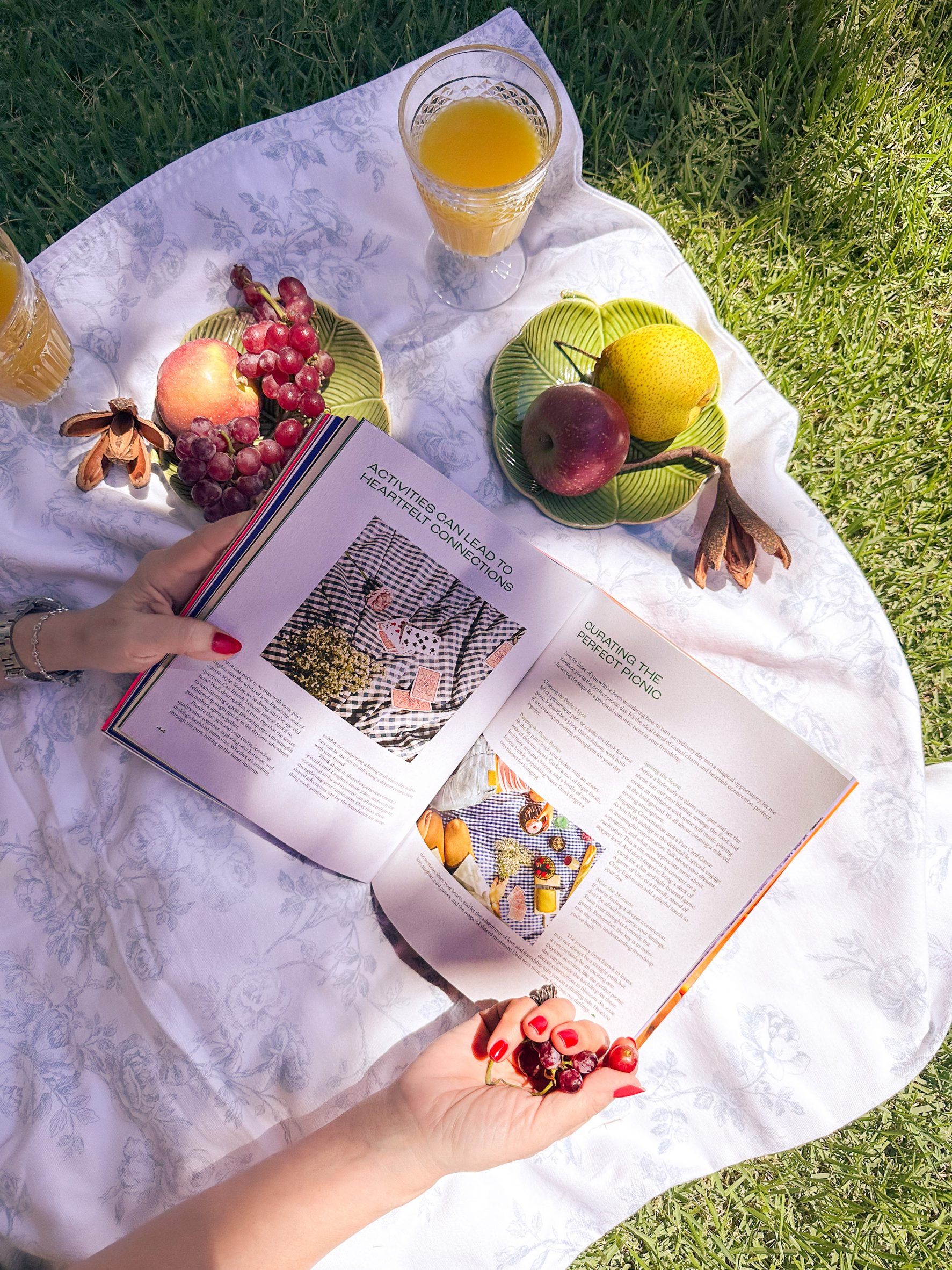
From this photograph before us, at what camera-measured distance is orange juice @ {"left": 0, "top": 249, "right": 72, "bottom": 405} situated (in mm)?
969

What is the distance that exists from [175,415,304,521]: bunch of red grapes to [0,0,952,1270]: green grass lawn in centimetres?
63

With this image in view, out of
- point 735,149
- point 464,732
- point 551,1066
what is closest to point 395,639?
point 464,732

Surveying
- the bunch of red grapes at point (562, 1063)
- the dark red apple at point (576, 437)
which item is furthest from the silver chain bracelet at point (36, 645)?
the bunch of red grapes at point (562, 1063)

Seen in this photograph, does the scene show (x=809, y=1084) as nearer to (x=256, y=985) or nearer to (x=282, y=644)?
(x=256, y=985)

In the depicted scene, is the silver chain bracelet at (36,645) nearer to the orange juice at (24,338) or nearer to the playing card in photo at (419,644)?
the orange juice at (24,338)

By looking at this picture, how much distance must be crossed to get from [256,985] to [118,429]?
2.26ft

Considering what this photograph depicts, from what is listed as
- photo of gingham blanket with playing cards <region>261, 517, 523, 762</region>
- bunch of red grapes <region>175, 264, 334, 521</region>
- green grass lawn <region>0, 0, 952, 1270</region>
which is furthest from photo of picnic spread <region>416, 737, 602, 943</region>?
green grass lawn <region>0, 0, 952, 1270</region>

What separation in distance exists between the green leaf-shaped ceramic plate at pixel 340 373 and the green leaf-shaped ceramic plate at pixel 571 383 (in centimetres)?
15

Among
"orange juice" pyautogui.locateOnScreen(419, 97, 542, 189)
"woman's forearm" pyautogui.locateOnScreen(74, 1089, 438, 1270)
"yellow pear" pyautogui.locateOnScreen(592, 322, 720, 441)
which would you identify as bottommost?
"woman's forearm" pyautogui.locateOnScreen(74, 1089, 438, 1270)

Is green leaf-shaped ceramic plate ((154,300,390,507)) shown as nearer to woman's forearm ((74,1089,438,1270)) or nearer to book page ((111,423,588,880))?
book page ((111,423,588,880))

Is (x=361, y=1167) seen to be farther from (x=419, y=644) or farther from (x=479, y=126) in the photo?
(x=479, y=126)

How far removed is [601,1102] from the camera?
935 mm

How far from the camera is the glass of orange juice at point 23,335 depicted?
A: 969mm

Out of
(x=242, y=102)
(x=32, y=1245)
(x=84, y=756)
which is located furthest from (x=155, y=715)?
(x=242, y=102)
